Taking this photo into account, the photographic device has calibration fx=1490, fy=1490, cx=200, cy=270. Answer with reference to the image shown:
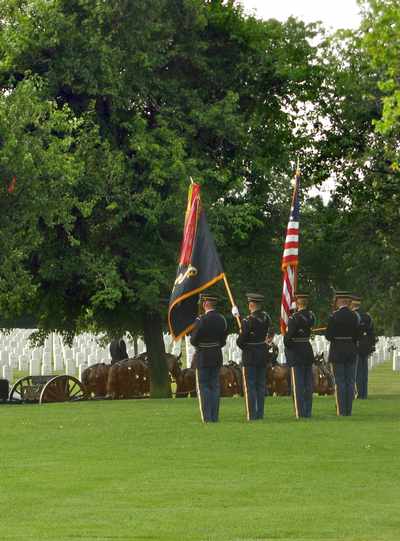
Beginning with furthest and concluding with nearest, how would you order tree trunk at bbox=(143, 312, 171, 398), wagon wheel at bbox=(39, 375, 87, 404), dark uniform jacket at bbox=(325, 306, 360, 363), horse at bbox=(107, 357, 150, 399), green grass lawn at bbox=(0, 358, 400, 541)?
tree trunk at bbox=(143, 312, 171, 398)
horse at bbox=(107, 357, 150, 399)
wagon wheel at bbox=(39, 375, 87, 404)
dark uniform jacket at bbox=(325, 306, 360, 363)
green grass lawn at bbox=(0, 358, 400, 541)

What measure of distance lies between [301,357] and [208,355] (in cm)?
157

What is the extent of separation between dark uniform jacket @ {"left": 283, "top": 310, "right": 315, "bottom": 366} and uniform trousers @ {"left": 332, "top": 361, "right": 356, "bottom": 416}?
59 centimetres

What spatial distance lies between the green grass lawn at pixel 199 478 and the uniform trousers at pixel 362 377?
16.9ft

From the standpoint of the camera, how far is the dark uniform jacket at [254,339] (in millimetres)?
21594

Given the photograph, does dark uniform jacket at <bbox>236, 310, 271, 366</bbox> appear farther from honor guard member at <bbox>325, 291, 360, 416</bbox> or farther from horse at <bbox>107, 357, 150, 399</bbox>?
horse at <bbox>107, 357, 150, 399</bbox>

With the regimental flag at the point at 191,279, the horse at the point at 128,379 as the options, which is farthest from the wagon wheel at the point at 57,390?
the regimental flag at the point at 191,279

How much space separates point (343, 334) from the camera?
22.4m

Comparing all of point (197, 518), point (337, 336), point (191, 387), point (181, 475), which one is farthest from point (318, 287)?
point (197, 518)

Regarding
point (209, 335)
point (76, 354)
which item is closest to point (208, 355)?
point (209, 335)

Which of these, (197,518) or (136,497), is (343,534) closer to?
(197,518)

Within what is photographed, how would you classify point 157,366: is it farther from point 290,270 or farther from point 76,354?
point 76,354

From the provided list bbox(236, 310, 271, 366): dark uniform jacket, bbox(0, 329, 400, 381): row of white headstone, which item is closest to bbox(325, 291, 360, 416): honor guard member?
bbox(236, 310, 271, 366): dark uniform jacket

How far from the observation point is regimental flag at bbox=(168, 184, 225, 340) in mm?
22359

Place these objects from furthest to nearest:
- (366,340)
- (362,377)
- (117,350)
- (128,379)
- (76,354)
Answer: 1. (76,354)
2. (117,350)
3. (128,379)
4. (362,377)
5. (366,340)
